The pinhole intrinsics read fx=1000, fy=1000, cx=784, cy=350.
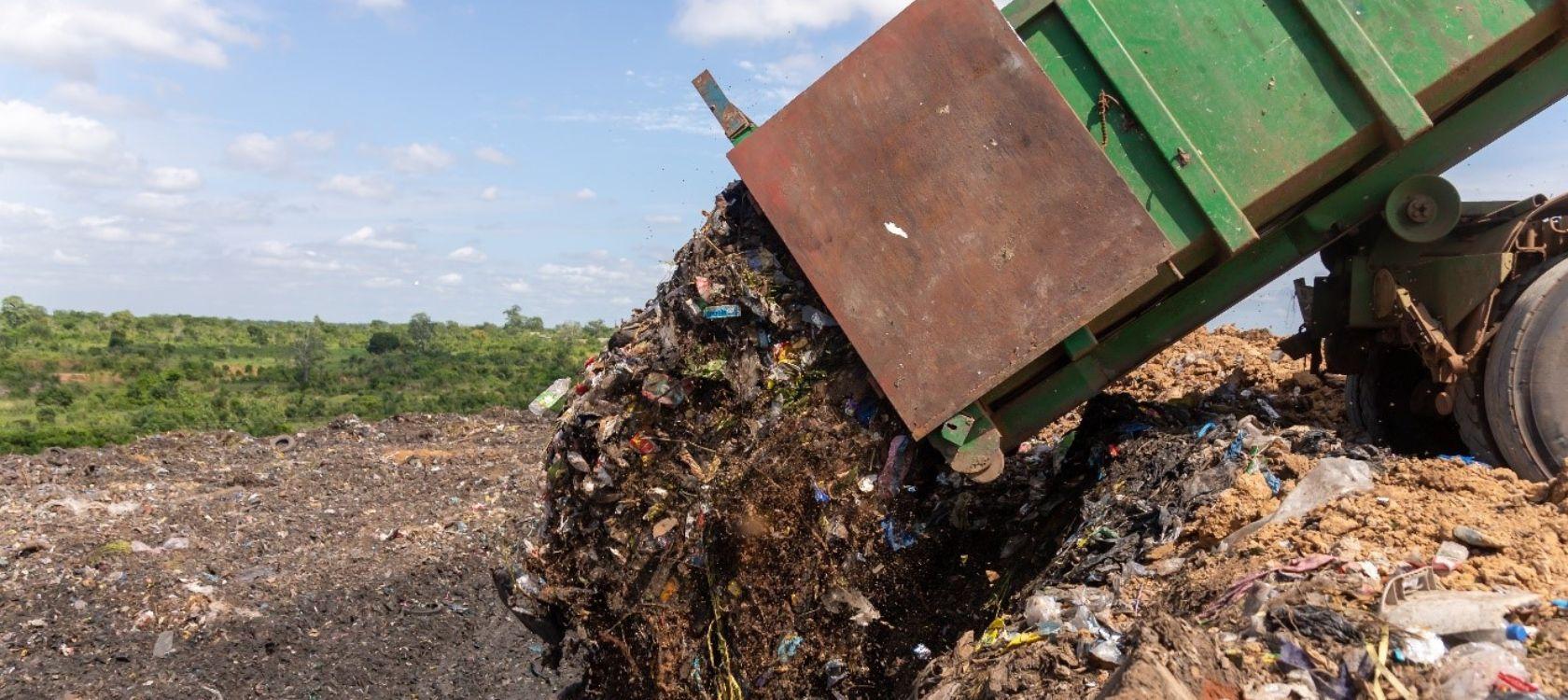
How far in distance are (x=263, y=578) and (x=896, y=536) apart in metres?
5.00

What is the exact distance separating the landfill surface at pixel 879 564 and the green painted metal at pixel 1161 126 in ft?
2.83

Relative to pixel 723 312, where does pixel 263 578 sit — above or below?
above

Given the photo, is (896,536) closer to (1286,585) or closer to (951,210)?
(951,210)

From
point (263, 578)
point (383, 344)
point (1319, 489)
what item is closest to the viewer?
point (1319, 489)

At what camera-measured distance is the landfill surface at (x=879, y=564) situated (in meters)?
2.41

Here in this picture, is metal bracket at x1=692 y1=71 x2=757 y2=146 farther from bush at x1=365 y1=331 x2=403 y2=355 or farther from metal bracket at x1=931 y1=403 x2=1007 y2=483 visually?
Result: bush at x1=365 y1=331 x2=403 y2=355

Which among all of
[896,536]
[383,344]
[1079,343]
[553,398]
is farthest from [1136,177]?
[383,344]

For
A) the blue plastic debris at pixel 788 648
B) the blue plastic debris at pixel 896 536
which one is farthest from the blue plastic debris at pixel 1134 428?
the blue plastic debris at pixel 788 648

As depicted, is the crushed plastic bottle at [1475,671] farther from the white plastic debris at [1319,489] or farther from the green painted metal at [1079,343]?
the green painted metal at [1079,343]

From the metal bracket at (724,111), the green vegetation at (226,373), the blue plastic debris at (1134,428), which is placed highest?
the green vegetation at (226,373)

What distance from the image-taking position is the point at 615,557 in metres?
3.68

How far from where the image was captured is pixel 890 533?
12.6 ft

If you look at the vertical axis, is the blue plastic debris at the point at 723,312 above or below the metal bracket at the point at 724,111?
below

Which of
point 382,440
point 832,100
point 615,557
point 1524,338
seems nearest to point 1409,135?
point 1524,338
